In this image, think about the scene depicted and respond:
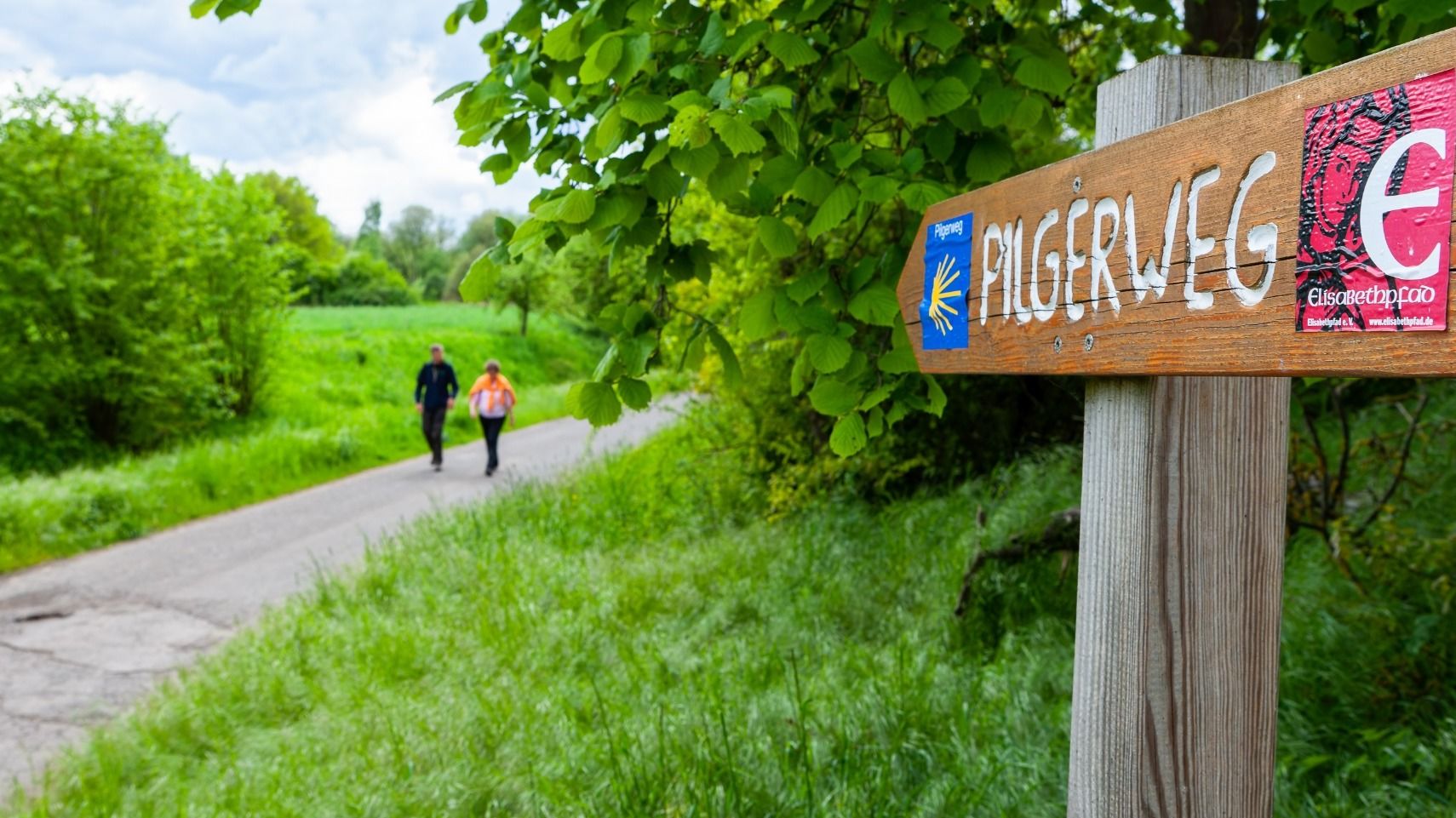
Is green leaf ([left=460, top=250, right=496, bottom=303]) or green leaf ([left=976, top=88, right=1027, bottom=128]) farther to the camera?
green leaf ([left=976, top=88, right=1027, bottom=128])

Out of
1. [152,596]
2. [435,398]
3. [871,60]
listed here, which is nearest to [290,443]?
[435,398]

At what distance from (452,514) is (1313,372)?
26.1 ft

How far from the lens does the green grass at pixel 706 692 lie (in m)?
2.92

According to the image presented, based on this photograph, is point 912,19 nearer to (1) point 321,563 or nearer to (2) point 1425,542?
(2) point 1425,542

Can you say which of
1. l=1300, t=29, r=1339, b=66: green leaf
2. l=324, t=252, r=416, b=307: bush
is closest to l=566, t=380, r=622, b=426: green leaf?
l=1300, t=29, r=1339, b=66: green leaf

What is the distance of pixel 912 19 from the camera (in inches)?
85.8

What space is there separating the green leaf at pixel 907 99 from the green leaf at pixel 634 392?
0.82 metres

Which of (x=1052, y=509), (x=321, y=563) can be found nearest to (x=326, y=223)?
(x=321, y=563)

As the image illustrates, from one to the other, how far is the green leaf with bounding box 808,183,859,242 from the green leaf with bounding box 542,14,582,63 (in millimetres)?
674

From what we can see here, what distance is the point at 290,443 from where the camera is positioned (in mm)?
13070

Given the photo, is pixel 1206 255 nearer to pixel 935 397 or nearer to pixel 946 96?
pixel 935 397

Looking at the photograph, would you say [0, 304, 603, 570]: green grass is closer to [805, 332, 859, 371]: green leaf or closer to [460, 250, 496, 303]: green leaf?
[460, 250, 496, 303]: green leaf

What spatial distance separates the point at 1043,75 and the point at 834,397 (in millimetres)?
910

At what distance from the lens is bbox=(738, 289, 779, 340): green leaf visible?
2.24 metres
